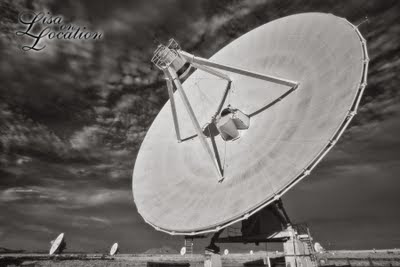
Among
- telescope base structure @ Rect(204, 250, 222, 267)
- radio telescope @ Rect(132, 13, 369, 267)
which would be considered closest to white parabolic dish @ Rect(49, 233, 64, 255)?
radio telescope @ Rect(132, 13, 369, 267)

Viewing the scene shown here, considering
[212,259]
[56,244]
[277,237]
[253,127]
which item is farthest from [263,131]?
[56,244]

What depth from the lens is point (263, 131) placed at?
15.1 meters

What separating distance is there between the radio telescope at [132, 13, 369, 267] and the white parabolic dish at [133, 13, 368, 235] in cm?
6

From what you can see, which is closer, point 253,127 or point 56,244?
point 253,127

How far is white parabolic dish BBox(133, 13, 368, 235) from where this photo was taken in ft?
37.7

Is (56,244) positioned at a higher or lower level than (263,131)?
lower

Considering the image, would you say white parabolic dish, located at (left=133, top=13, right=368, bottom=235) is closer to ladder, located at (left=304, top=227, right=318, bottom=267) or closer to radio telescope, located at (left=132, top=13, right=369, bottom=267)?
radio telescope, located at (left=132, top=13, right=369, bottom=267)

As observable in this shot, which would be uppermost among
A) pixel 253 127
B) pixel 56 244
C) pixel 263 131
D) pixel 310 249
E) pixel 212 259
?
pixel 253 127

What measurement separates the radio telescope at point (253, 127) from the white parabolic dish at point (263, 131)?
58 millimetres

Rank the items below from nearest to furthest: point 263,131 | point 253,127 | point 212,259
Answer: point 263,131 < point 253,127 < point 212,259

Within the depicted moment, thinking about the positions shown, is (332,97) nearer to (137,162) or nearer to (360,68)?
(360,68)

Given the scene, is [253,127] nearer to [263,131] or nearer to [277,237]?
[263,131]

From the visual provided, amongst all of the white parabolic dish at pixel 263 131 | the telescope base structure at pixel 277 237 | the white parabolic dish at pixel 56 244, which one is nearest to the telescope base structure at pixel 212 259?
the telescope base structure at pixel 277 237

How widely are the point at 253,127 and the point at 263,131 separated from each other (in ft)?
4.31
